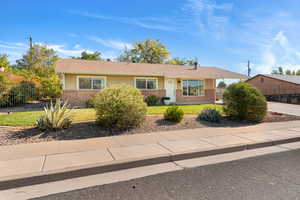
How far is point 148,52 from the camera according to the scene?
3356 centimetres

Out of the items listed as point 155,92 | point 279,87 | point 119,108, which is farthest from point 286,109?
point 279,87

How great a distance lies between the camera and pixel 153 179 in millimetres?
3080

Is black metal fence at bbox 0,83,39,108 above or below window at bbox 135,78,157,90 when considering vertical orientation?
below

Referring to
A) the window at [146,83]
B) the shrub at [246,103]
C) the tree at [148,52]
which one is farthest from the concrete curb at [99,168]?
the tree at [148,52]

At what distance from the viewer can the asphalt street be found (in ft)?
8.35

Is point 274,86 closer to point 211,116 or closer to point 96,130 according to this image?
point 211,116

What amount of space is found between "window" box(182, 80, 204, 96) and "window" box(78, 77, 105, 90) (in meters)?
8.32

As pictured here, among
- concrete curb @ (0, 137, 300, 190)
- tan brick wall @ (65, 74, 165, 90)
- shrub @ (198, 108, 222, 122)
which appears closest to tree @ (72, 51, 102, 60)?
tan brick wall @ (65, 74, 165, 90)

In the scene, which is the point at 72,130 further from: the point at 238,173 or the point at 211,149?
the point at 238,173

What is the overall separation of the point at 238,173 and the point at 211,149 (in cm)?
112

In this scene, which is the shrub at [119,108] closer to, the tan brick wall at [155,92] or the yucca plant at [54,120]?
the yucca plant at [54,120]

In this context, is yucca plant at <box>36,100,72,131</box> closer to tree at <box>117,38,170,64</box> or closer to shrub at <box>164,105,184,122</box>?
shrub at <box>164,105,184,122</box>

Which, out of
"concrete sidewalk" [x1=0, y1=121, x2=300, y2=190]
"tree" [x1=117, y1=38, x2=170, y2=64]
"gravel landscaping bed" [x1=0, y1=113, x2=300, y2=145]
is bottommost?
"concrete sidewalk" [x1=0, y1=121, x2=300, y2=190]

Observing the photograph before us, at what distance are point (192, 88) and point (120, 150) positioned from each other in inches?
571
